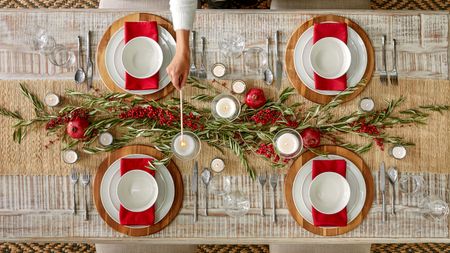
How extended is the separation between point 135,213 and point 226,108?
1.78 ft

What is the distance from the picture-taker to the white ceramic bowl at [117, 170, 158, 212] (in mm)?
1674

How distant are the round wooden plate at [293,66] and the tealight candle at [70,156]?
90 cm

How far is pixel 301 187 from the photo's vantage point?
1.67m

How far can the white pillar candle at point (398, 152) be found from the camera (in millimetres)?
1673

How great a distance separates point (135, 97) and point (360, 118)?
0.89 m

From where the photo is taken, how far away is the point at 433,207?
167 cm

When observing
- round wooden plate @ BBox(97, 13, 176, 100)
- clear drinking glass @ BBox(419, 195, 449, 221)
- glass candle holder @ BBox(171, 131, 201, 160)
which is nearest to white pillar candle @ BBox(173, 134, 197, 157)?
glass candle holder @ BBox(171, 131, 201, 160)

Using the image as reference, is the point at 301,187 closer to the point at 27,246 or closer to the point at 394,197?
the point at 394,197

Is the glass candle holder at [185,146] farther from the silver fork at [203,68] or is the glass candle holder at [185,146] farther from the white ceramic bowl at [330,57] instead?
the white ceramic bowl at [330,57]

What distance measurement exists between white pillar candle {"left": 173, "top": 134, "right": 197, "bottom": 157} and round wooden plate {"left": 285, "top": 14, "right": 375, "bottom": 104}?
465 millimetres

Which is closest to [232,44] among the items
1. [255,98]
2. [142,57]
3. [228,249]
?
[255,98]

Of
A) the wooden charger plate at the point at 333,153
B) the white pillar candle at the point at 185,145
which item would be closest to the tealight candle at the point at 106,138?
the white pillar candle at the point at 185,145

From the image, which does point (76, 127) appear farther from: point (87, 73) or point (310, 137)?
point (310, 137)

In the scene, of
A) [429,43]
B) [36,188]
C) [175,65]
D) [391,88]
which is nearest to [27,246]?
[36,188]
